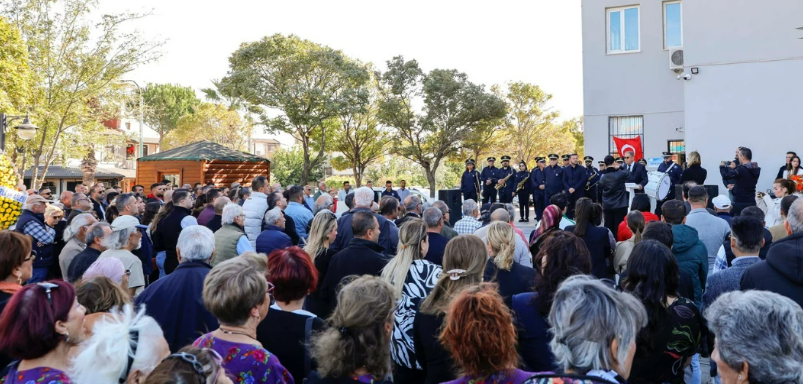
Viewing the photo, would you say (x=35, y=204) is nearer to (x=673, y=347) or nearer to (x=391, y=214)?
(x=391, y=214)

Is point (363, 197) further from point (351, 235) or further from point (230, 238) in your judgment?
point (230, 238)

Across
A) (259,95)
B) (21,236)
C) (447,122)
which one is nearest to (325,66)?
(259,95)

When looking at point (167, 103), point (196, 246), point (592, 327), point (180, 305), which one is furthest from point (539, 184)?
point (167, 103)

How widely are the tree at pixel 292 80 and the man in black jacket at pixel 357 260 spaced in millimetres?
24873

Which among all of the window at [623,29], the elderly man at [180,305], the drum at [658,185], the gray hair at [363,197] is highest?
the window at [623,29]

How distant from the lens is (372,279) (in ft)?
10.0

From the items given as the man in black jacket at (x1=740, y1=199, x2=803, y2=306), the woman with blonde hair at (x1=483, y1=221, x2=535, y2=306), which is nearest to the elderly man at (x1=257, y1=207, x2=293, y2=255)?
Answer: the woman with blonde hair at (x1=483, y1=221, x2=535, y2=306)

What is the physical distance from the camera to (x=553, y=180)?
16.0 m

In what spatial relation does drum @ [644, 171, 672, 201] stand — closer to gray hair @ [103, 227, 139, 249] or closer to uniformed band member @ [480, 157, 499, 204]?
uniformed band member @ [480, 157, 499, 204]

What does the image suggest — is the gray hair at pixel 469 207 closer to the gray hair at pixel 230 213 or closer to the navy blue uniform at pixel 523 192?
the gray hair at pixel 230 213

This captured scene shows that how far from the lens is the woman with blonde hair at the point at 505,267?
415cm

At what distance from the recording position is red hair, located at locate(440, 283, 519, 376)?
2637 millimetres

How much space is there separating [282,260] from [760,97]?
15180mm

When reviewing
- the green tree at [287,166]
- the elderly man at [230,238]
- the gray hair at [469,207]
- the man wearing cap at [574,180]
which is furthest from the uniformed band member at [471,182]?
the green tree at [287,166]
